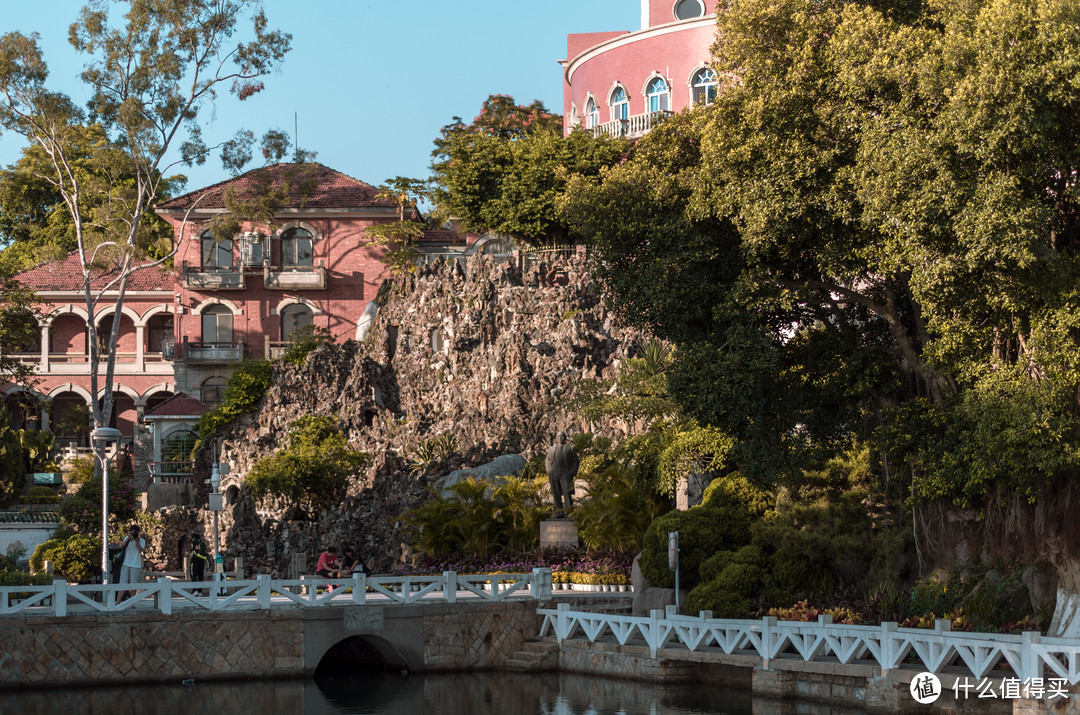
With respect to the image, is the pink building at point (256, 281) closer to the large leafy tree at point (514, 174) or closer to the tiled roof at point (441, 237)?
the tiled roof at point (441, 237)

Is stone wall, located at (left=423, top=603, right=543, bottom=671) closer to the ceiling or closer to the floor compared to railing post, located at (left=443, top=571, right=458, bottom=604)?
closer to the floor

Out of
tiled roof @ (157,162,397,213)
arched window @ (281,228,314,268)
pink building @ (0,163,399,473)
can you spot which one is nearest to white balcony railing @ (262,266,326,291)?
pink building @ (0,163,399,473)

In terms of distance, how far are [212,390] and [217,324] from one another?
2985 millimetres

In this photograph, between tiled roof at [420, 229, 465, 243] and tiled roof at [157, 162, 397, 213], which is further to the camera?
tiled roof at [157, 162, 397, 213]

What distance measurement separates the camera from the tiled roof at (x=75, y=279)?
56.7 meters

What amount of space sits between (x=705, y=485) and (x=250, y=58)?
27.3m

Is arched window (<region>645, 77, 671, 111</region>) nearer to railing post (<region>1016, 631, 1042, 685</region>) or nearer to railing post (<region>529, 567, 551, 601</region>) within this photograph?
railing post (<region>529, 567, 551, 601</region>)

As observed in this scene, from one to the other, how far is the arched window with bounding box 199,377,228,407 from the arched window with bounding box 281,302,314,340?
132 inches

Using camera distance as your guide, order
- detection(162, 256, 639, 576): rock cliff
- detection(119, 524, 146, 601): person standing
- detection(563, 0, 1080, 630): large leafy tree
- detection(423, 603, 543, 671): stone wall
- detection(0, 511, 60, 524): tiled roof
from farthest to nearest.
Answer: detection(0, 511, 60, 524): tiled roof < detection(162, 256, 639, 576): rock cliff < detection(423, 603, 543, 671): stone wall < detection(119, 524, 146, 601): person standing < detection(563, 0, 1080, 630): large leafy tree

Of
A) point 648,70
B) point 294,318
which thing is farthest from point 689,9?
point 294,318

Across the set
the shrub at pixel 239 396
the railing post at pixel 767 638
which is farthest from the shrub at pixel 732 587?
the shrub at pixel 239 396

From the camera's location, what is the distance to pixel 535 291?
43062 mm

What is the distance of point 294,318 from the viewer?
179 feet

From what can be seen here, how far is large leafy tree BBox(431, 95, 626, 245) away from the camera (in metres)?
44.0
